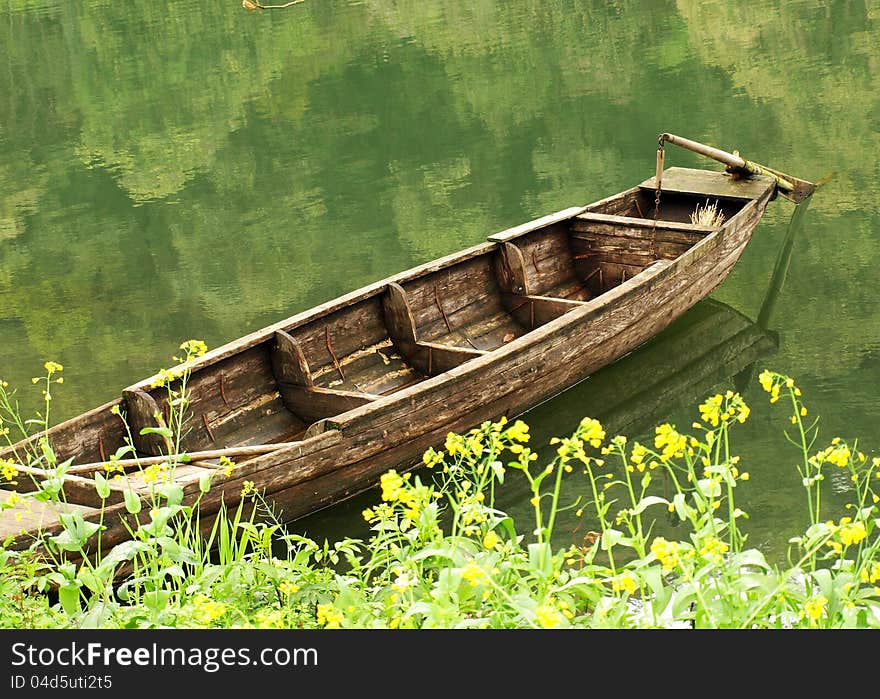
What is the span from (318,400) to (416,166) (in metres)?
9.29

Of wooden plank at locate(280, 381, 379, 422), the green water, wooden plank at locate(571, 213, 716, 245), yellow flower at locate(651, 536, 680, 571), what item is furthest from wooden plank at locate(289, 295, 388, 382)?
yellow flower at locate(651, 536, 680, 571)

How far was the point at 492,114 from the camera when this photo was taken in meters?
19.3

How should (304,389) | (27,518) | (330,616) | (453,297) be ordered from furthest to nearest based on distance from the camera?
(453,297)
(304,389)
(27,518)
(330,616)

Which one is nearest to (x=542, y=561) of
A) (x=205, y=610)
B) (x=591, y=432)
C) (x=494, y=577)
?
(x=494, y=577)

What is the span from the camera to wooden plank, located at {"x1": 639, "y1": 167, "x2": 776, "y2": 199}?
36.3ft

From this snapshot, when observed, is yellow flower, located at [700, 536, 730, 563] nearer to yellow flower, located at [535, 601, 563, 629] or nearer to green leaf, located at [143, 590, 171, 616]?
yellow flower, located at [535, 601, 563, 629]

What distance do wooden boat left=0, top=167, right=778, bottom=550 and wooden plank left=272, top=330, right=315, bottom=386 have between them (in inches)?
0.4

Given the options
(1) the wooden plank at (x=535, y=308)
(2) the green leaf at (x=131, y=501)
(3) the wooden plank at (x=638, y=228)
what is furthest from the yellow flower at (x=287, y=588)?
(3) the wooden plank at (x=638, y=228)

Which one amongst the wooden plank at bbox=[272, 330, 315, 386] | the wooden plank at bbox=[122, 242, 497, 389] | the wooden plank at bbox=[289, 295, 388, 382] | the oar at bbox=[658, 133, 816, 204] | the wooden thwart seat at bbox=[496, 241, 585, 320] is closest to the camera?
the wooden plank at bbox=[122, 242, 497, 389]

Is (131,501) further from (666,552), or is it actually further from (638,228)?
(638,228)

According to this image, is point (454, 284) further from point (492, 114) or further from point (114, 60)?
point (114, 60)

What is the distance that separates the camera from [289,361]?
817cm

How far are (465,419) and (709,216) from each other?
401 centimetres
